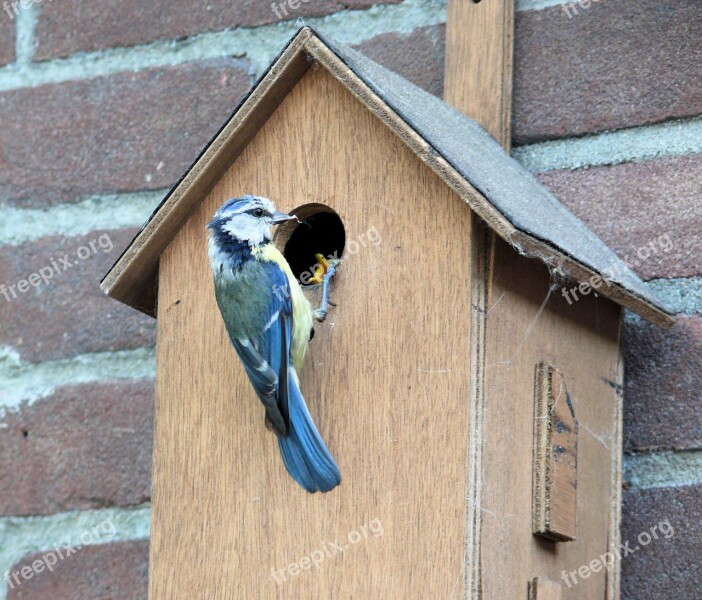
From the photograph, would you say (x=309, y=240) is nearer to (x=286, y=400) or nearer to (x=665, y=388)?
(x=286, y=400)

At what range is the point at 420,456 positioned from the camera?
1.88 meters

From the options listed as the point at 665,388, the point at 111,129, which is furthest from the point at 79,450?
A: the point at 665,388

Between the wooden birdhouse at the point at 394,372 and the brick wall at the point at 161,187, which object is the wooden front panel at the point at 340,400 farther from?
the brick wall at the point at 161,187

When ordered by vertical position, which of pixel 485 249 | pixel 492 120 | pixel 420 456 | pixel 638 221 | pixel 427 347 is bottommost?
pixel 420 456

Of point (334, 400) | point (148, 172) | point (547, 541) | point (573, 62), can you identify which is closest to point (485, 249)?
A: point (334, 400)

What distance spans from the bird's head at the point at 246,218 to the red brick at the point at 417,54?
553 mm

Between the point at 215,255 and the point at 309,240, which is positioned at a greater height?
the point at 309,240

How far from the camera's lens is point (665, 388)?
2.27 m

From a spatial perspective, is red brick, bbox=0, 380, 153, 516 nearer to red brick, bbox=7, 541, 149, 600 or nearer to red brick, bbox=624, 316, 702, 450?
red brick, bbox=7, 541, 149, 600

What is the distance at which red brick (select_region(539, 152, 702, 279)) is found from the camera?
7.55 feet

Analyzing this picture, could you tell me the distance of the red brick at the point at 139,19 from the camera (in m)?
2.69

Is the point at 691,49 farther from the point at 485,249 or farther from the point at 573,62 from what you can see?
the point at 485,249

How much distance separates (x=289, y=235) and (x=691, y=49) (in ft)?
2.51

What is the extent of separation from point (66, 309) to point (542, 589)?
1.19 meters
